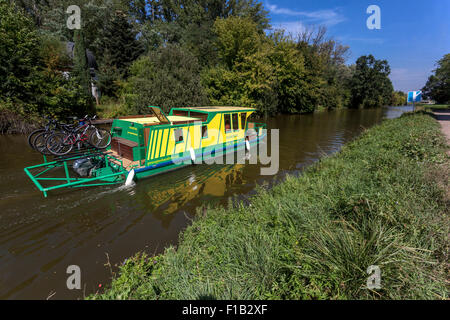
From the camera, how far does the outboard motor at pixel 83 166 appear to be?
774cm

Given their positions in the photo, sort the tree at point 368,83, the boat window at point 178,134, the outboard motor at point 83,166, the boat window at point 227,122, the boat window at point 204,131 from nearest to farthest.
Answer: the outboard motor at point 83,166 < the boat window at point 178,134 < the boat window at point 204,131 < the boat window at point 227,122 < the tree at point 368,83

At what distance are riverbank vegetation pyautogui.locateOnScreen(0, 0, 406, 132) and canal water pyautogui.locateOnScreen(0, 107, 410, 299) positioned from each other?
33.1 ft

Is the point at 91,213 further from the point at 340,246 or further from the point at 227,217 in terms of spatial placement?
the point at 340,246

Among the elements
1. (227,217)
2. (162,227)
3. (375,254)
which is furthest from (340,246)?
(162,227)

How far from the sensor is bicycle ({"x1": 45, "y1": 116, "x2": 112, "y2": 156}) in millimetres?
7571

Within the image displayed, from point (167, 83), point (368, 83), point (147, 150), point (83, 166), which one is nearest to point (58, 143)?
point (83, 166)

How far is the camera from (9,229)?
16.7ft

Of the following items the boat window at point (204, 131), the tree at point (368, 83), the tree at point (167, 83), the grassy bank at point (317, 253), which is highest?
the tree at point (368, 83)

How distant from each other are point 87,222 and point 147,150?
10.7 feet

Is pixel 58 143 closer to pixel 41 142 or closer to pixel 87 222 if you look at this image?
pixel 41 142

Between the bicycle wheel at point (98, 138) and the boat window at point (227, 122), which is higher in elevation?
the boat window at point (227, 122)

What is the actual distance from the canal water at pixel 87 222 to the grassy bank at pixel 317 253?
40.9 inches

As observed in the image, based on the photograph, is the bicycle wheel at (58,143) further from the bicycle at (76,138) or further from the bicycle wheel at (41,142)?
the bicycle wheel at (41,142)

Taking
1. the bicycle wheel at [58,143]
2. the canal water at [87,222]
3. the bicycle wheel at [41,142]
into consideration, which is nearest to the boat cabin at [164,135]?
the canal water at [87,222]
